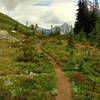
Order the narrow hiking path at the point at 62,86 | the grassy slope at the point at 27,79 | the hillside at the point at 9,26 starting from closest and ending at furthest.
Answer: the grassy slope at the point at 27,79 < the narrow hiking path at the point at 62,86 < the hillside at the point at 9,26

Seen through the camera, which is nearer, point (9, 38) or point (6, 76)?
point (6, 76)

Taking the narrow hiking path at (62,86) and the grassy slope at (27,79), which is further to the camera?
the narrow hiking path at (62,86)

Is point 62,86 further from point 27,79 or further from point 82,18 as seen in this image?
point 82,18

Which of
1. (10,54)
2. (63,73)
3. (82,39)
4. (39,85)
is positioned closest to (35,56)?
(10,54)

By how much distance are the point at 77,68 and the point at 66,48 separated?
799 inches

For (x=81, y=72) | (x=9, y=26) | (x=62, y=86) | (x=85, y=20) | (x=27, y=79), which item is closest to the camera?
(x=62, y=86)

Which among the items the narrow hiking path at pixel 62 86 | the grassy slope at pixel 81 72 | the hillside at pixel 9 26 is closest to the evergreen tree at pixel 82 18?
the hillside at pixel 9 26

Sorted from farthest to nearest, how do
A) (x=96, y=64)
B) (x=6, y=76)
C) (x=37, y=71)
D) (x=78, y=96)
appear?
(x=96, y=64) < (x=37, y=71) < (x=6, y=76) < (x=78, y=96)

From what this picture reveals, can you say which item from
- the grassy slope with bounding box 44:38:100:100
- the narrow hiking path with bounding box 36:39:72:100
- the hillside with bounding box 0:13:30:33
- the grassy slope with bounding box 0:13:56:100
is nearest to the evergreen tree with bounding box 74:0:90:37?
the hillside with bounding box 0:13:30:33

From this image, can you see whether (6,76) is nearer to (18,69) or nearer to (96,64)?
(18,69)

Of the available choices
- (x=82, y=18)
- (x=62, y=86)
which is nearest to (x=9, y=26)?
(x=82, y=18)

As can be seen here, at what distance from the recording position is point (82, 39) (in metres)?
92.4

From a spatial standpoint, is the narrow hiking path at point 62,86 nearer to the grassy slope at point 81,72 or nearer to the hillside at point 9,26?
the grassy slope at point 81,72

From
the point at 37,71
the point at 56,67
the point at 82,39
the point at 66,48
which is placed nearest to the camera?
the point at 37,71
